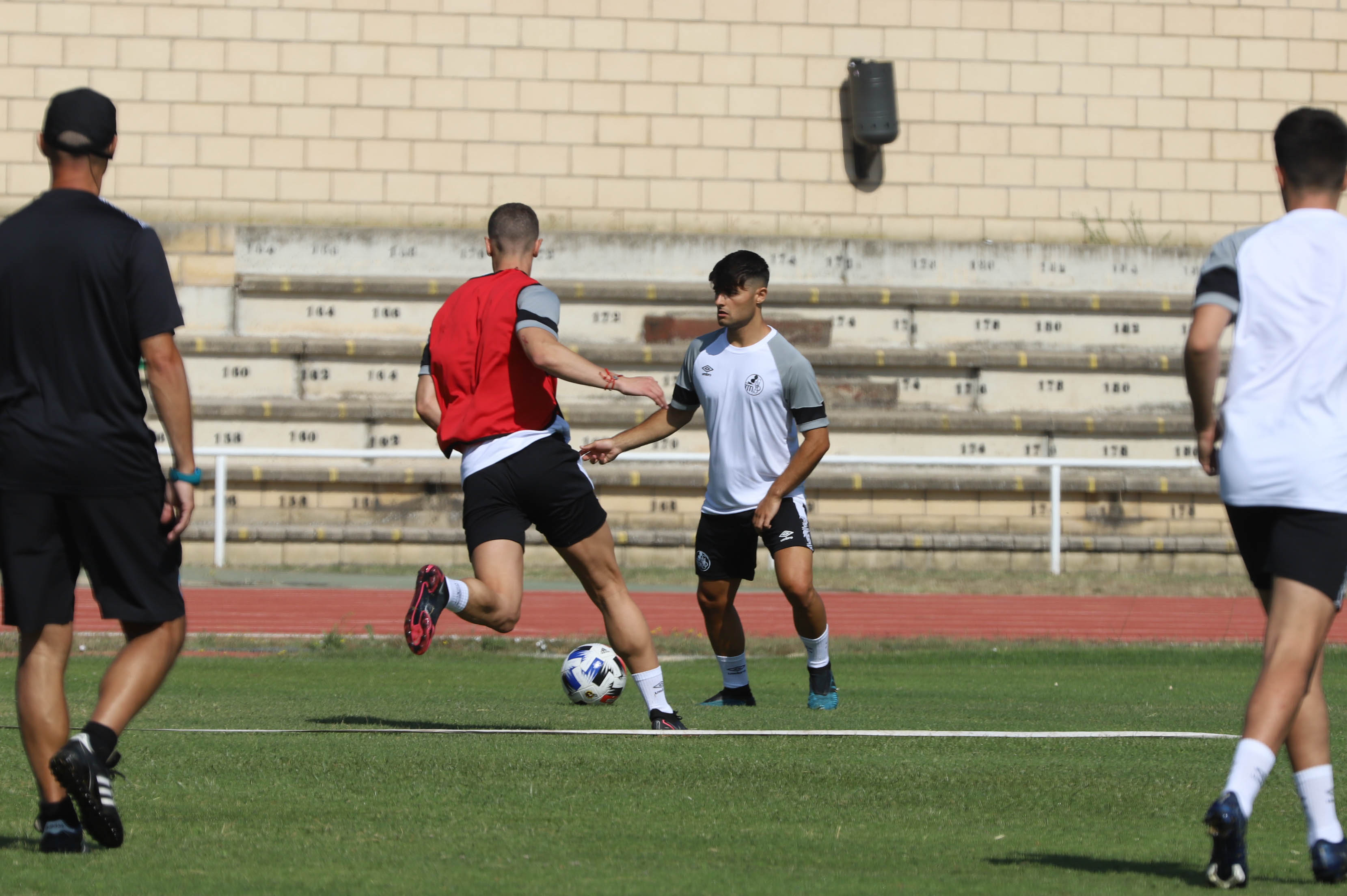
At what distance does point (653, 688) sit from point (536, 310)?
63.8 inches

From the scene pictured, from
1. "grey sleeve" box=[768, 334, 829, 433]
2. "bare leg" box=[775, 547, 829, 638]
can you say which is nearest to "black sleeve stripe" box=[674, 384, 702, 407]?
"grey sleeve" box=[768, 334, 829, 433]

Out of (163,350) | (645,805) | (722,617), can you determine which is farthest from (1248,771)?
(722,617)

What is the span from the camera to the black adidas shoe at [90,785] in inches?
167

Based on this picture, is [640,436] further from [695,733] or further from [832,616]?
[832,616]

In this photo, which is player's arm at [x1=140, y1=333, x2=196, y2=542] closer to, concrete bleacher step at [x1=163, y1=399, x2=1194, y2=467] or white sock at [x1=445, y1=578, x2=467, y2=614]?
white sock at [x1=445, y1=578, x2=467, y2=614]

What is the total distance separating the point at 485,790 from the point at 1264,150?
60.6ft

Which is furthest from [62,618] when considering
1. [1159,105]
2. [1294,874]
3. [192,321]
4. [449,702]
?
[1159,105]

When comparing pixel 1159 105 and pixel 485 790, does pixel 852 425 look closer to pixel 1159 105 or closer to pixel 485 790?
pixel 1159 105

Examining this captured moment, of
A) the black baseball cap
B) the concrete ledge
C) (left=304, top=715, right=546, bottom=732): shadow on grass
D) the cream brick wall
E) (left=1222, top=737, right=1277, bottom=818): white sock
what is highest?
the cream brick wall

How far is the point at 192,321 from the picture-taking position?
65.7ft

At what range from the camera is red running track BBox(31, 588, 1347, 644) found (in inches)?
522

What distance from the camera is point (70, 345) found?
4.47 meters

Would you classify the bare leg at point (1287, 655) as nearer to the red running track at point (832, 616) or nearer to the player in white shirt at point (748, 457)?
the player in white shirt at point (748, 457)

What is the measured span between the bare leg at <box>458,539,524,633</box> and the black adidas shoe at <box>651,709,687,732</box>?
739 millimetres
